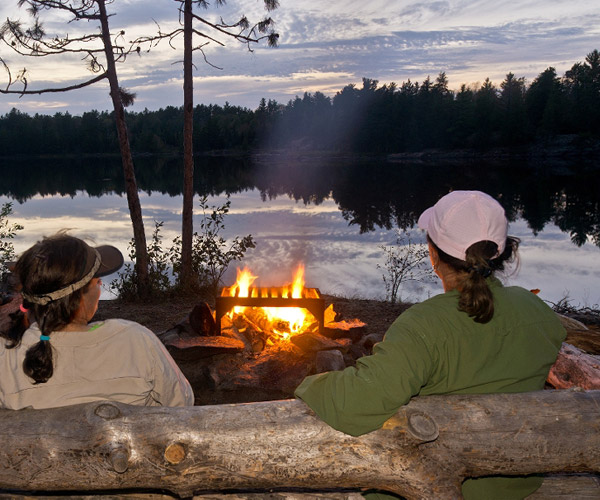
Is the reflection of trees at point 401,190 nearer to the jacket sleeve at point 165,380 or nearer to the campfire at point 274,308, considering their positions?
the campfire at point 274,308

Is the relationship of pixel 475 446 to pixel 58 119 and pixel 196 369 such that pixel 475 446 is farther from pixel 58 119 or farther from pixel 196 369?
pixel 58 119

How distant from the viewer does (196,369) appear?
554 centimetres

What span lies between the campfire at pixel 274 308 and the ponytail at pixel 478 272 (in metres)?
3.99

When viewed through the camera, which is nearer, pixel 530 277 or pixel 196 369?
pixel 196 369

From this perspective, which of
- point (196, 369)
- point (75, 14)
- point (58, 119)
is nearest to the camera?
point (196, 369)

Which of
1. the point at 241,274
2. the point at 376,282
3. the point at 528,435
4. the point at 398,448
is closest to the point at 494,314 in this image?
the point at 528,435

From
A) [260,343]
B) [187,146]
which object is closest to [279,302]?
[260,343]

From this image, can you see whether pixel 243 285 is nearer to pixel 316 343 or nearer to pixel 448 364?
pixel 316 343

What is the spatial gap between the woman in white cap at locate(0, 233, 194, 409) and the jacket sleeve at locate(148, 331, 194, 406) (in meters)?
0.05

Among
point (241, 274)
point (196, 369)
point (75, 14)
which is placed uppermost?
point (75, 14)

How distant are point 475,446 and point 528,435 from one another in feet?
0.60

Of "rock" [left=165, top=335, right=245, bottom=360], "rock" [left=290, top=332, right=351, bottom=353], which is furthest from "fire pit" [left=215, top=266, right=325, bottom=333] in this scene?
"rock" [left=165, top=335, right=245, bottom=360]

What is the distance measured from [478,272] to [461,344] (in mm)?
251

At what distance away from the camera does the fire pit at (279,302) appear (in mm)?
5805
